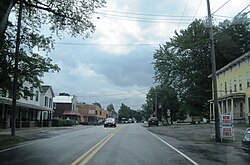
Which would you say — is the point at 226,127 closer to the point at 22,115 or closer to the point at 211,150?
the point at 211,150

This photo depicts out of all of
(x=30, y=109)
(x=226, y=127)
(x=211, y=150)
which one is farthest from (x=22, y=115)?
(x=211, y=150)

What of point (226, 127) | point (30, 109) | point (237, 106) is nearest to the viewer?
point (226, 127)

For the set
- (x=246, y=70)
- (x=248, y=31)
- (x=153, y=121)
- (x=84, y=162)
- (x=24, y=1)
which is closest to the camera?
(x=84, y=162)

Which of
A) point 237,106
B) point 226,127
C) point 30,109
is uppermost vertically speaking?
point 237,106

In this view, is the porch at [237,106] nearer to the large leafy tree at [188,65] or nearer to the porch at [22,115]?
the large leafy tree at [188,65]

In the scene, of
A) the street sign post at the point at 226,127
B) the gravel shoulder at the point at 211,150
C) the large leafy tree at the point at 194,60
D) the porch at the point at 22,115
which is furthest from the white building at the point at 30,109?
the large leafy tree at the point at 194,60

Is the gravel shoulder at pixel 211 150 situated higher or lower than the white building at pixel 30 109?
lower

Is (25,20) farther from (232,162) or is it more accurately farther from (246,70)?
(246,70)

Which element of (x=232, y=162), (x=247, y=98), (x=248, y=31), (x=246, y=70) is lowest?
(x=232, y=162)

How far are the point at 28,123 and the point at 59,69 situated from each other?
20.6m

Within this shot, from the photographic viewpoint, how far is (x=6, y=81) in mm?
22062

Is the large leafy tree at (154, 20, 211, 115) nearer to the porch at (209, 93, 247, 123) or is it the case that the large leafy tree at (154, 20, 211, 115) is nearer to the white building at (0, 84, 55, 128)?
the porch at (209, 93, 247, 123)

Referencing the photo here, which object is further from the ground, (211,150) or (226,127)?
(226,127)

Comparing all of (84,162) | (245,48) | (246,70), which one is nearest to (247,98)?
(246,70)
